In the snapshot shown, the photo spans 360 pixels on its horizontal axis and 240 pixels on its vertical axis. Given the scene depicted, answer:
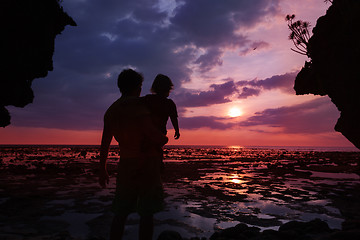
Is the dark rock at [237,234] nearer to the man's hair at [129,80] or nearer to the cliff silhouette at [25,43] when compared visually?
the man's hair at [129,80]

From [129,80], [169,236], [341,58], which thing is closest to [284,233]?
[169,236]

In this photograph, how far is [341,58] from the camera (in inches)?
458

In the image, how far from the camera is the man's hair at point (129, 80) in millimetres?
3250

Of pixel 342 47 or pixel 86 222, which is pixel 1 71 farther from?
pixel 342 47

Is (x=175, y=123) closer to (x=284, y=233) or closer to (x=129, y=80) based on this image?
(x=129, y=80)

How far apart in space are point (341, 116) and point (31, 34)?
18.4 metres

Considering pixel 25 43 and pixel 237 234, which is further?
pixel 25 43

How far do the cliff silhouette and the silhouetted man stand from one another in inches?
529

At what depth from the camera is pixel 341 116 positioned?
12781 millimetres

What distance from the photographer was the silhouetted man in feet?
9.70

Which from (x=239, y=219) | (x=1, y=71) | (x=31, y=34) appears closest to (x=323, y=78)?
(x=239, y=219)

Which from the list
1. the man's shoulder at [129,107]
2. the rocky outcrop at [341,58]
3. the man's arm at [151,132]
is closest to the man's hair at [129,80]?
the man's shoulder at [129,107]

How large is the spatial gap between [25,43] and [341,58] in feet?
57.1

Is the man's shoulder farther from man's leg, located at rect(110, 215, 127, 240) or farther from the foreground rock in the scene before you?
the foreground rock
